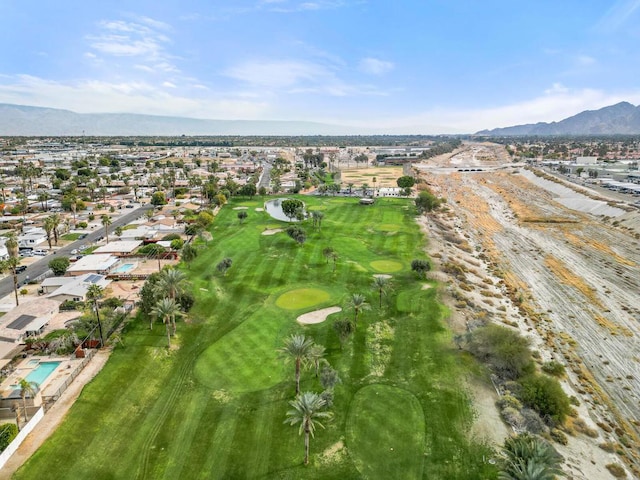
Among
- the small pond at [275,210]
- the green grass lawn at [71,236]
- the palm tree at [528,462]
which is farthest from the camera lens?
the small pond at [275,210]

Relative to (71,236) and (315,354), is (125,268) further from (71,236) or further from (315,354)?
(315,354)

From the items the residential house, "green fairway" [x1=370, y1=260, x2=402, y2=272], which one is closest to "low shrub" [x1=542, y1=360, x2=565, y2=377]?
"green fairway" [x1=370, y1=260, x2=402, y2=272]

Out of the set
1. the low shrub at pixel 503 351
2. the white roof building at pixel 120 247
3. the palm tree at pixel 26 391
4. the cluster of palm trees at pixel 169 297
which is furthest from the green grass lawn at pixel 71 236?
the low shrub at pixel 503 351

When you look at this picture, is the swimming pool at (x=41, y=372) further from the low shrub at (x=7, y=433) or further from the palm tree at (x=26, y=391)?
the low shrub at (x=7, y=433)

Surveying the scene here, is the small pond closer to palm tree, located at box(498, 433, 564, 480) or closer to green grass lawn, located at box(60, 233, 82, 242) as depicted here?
green grass lawn, located at box(60, 233, 82, 242)

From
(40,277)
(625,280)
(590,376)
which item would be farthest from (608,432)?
(40,277)

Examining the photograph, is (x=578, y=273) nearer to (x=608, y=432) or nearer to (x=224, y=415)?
(x=608, y=432)
